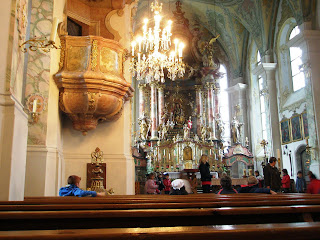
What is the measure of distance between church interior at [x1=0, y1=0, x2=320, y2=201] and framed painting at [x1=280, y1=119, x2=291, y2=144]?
3.9 inches

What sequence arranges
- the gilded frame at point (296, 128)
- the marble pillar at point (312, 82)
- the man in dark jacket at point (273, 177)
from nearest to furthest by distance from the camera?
the man in dark jacket at point (273, 177)
the marble pillar at point (312, 82)
the gilded frame at point (296, 128)

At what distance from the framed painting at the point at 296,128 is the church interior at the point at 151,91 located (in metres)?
0.09

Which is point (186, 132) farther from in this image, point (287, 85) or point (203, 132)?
point (287, 85)

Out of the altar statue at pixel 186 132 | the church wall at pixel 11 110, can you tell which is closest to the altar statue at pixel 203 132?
the altar statue at pixel 186 132

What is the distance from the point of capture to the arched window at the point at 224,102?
2197 cm

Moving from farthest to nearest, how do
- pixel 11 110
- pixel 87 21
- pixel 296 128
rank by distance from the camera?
1. pixel 296 128
2. pixel 87 21
3. pixel 11 110

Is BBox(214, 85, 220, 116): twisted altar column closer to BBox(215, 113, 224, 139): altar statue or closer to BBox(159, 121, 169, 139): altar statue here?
BBox(215, 113, 224, 139): altar statue

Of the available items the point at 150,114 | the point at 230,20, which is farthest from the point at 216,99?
the point at 230,20

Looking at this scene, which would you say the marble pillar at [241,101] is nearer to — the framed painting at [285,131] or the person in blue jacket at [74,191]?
the framed painting at [285,131]

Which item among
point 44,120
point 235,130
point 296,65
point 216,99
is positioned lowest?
point 44,120

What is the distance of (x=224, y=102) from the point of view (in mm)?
22609

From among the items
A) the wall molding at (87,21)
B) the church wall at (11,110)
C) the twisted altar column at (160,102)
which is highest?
the twisted altar column at (160,102)

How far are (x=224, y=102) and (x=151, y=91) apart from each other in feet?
17.0

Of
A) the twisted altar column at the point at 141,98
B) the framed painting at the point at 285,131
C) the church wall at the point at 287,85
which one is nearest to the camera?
the church wall at the point at 287,85
